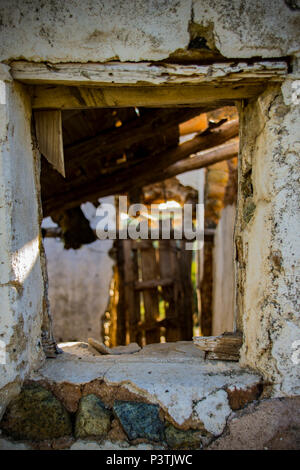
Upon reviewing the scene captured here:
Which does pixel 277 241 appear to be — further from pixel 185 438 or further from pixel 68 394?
pixel 68 394

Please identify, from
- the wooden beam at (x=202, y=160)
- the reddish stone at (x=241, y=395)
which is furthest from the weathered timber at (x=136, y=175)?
the reddish stone at (x=241, y=395)

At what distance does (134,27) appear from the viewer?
1193 mm

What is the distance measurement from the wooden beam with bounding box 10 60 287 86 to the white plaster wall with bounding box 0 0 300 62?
27 mm

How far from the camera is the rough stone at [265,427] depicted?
117 cm

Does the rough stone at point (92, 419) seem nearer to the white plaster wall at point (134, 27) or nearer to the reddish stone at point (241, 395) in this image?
the reddish stone at point (241, 395)

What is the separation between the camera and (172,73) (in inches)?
48.3

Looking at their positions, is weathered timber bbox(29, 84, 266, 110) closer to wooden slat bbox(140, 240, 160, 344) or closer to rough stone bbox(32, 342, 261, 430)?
rough stone bbox(32, 342, 261, 430)

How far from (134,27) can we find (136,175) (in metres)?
1.89

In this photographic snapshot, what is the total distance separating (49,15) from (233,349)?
4.84 ft

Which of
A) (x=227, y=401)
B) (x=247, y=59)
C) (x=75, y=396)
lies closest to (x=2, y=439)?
(x=75, y=396)

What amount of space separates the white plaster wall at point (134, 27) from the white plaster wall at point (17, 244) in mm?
204

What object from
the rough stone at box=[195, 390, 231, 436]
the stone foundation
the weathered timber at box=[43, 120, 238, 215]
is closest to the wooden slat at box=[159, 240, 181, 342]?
the weathered timber at box=[43, 120, 238, 215]

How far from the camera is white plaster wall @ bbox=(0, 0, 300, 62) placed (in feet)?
3.90
